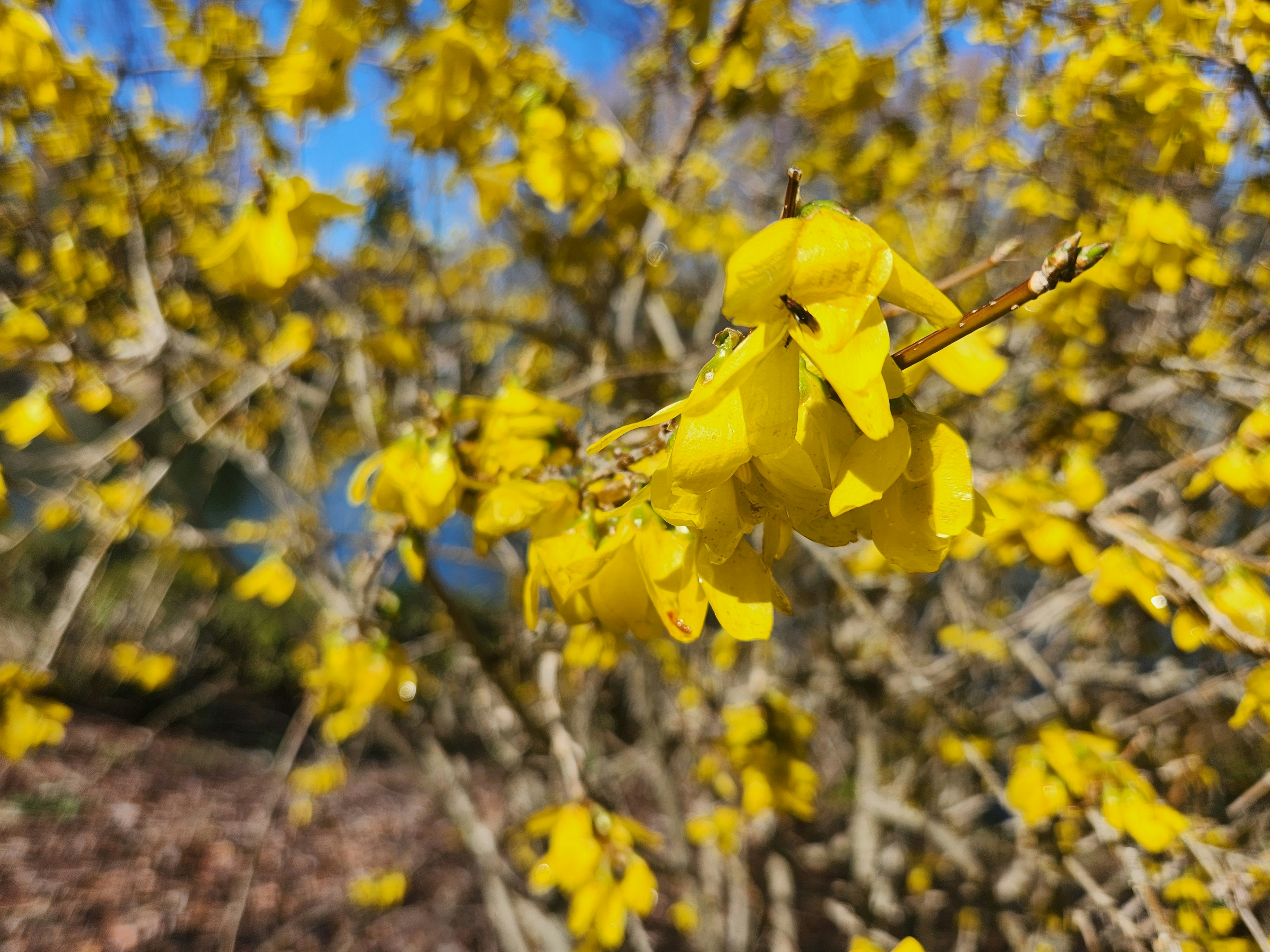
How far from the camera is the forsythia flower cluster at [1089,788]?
1.42 metres

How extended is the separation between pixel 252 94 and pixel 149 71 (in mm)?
350

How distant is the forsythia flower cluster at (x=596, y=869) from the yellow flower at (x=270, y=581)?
157 centimetres

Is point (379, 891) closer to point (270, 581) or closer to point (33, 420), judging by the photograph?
point (270, 581)

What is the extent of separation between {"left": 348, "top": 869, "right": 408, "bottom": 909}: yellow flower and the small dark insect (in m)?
4.29

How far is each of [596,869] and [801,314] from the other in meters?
1.21

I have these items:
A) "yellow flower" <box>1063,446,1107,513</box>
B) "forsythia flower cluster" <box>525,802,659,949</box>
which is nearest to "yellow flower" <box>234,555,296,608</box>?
"forsythia flower cluster" <box>525,802,659,949</box>

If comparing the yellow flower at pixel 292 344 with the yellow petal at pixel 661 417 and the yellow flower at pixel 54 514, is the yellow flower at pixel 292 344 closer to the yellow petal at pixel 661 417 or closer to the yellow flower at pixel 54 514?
the yellow flower at pixel 54 514

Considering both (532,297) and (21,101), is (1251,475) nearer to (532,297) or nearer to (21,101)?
(21,101)

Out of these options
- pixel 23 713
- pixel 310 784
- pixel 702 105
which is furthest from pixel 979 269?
pixel 310 784

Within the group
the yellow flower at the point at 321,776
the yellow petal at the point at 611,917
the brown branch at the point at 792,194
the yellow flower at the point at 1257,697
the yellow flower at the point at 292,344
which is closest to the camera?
the brown branch at the point at 792,194

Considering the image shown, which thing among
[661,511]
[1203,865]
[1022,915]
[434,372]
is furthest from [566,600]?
[1022,915]

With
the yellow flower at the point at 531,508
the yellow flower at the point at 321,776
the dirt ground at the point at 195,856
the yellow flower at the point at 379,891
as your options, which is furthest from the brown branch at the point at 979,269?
the dirt ground at the point at 195,856

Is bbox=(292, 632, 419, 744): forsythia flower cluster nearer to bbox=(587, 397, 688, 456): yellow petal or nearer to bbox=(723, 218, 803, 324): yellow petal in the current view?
bbox=(587, 397, 688, 456): yellow petal

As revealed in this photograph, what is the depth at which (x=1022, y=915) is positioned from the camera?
A: 2.81 meters
